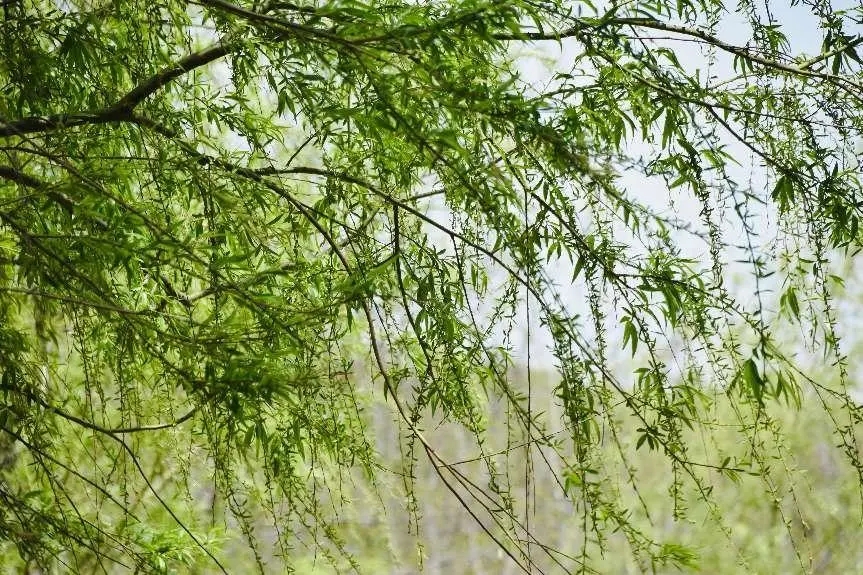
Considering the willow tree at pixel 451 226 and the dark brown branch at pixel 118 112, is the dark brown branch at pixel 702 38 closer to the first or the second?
the willow tree at pixel 451 226

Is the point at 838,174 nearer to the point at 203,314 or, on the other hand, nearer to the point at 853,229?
the point at 853,229

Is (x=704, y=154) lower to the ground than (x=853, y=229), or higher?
higher

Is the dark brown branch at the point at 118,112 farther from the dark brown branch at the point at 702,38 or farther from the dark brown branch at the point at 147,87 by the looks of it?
the dark brown branch at the point at 702,38

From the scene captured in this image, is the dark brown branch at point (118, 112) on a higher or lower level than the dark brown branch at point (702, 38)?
higher

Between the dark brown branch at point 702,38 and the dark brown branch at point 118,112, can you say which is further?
the dark brown branch at point 118,112

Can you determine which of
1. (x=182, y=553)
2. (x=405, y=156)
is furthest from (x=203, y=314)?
(x=405, y=156)

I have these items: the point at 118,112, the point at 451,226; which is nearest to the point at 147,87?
the point at 118,112

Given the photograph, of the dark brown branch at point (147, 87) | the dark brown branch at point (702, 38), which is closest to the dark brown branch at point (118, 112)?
the dark brown branch at point (147, 87)

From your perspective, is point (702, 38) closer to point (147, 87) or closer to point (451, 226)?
point (451, 226)

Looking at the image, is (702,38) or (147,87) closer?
(702,38)

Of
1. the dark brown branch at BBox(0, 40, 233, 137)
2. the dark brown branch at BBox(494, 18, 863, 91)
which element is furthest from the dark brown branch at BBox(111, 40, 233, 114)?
the dark brown branch at BBox(494, 18, 863, 91)

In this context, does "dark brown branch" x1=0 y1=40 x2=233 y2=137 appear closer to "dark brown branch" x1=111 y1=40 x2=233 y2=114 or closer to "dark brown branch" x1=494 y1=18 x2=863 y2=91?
"dark brown branch" x1=111 y1=40 x2=233 y2=114

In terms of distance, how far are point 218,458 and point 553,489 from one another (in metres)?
7.20

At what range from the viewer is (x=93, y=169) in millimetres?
1441
